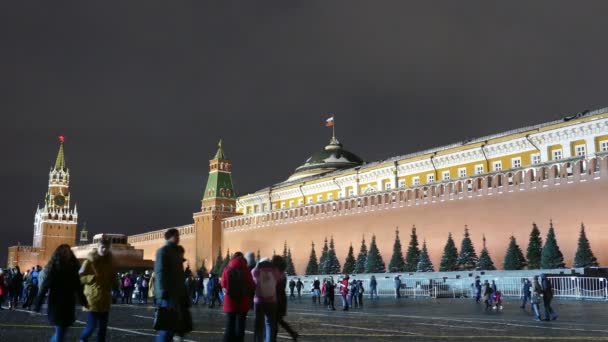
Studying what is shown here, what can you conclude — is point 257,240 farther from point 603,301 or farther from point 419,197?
point 603,301

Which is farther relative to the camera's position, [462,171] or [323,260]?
[462,171]

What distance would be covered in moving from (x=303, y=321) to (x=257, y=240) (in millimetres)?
34436

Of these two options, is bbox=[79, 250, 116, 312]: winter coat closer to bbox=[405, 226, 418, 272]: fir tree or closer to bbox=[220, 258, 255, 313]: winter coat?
bbox=[220, 258, 255, 313]: winter coat

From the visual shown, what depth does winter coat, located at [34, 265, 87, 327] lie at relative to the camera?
6203 millimetres

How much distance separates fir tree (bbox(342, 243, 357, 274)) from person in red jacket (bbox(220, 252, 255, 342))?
28901 millimetres

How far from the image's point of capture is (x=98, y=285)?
648cm

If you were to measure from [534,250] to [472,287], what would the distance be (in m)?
4.23

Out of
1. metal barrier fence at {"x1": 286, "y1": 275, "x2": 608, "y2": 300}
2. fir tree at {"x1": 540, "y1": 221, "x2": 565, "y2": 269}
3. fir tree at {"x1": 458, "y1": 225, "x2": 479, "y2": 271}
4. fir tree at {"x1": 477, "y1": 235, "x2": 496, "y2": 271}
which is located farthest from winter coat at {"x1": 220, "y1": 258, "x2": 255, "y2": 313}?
fir tree at {"x1": 458, "y1": 225, "x2": 479, "y2": 271}

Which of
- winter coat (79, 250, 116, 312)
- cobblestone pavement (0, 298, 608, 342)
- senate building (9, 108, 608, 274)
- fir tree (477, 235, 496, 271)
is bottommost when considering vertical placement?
cobblestone pavement (0, 298, 608, 342)

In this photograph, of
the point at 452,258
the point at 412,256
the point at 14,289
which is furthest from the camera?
the point at 412,256

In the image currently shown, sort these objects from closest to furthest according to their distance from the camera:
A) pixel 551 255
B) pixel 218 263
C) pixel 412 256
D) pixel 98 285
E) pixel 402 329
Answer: pixel 98 285
pixel 402 329
pixel 551 255
pixel 412 256
pixel 218 263

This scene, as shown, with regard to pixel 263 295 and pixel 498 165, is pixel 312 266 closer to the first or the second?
pixel 498 165

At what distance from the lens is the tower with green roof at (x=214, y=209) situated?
52062mm

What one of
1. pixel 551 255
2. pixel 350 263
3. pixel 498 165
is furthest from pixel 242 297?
pixel 498 165
